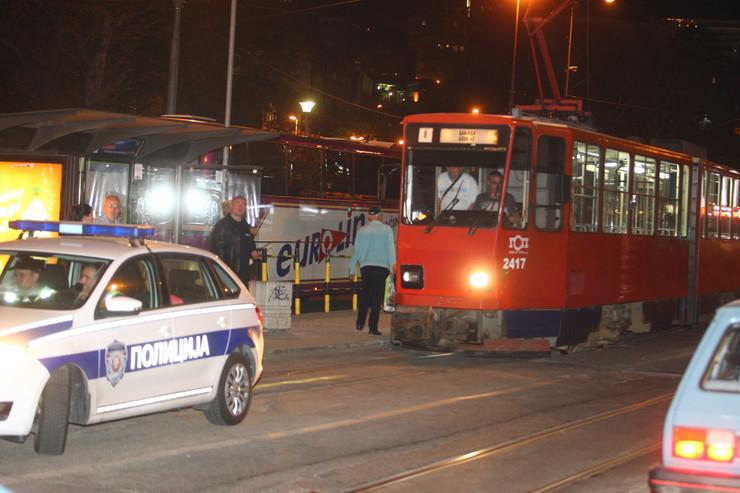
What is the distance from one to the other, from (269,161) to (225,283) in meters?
13.7

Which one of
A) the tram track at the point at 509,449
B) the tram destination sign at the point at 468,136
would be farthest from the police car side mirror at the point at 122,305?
the tram destination sign at the point at 468,136

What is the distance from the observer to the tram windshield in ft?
49.6

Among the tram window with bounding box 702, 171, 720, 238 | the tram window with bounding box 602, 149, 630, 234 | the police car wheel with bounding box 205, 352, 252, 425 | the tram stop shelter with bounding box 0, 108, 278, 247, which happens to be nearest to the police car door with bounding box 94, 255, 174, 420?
the police car wheel with bounding box 205, 352, 252, 425

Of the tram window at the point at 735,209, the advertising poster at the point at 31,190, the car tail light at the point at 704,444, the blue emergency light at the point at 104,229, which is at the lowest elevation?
the car tail light at the point at 704,444

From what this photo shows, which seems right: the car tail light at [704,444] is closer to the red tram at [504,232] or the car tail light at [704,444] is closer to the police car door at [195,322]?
the police car door at [195,322]

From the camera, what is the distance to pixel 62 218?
17.3m

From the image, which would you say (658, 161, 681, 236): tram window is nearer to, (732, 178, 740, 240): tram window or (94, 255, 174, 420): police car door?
(732, 178, 740, 240): tram window

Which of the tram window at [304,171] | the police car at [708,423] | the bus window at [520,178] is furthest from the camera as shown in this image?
the tram window at [304,171]

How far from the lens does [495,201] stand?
49.5 ft

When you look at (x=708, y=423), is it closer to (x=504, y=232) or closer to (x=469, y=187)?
(x=504, y=232)

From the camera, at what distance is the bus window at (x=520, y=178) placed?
49.8 ft

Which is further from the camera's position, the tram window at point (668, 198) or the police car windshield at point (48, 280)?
the tram window at point (668, 198)

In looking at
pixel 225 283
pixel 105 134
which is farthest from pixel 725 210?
pixel 225 283

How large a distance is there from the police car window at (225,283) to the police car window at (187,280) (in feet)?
0.43
